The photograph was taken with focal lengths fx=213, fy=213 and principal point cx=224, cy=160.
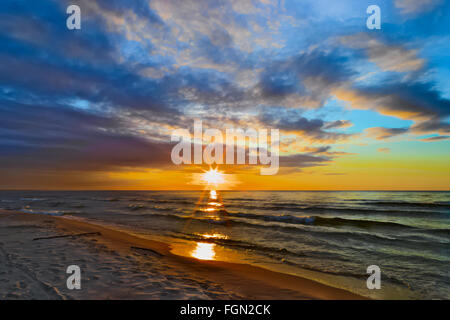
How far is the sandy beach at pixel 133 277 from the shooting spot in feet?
17.0

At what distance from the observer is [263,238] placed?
14742 millimetres

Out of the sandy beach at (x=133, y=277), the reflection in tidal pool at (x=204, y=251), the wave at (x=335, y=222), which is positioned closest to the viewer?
the sandy beach at (x=133, y=277)

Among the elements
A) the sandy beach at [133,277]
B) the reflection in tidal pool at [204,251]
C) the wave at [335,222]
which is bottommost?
the wave at [335,222]

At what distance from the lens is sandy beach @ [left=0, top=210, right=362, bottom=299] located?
5181mm

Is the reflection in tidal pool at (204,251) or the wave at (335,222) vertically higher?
the reflection in tidal pool at (204,251)

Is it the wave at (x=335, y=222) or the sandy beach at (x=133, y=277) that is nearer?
the sandy beach at (x=133, y=277)

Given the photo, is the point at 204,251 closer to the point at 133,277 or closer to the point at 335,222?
the point at 133,277

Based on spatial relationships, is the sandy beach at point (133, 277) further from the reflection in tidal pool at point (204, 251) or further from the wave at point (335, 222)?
the wave at point (335, 222)

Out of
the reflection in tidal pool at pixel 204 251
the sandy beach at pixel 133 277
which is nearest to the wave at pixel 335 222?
the reflection in tidal pool at pixel 204 251

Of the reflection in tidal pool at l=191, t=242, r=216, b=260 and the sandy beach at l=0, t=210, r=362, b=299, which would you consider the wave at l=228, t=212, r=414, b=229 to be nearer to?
the reflection in tidal pool at l=191, t=242, r=216, b=260
